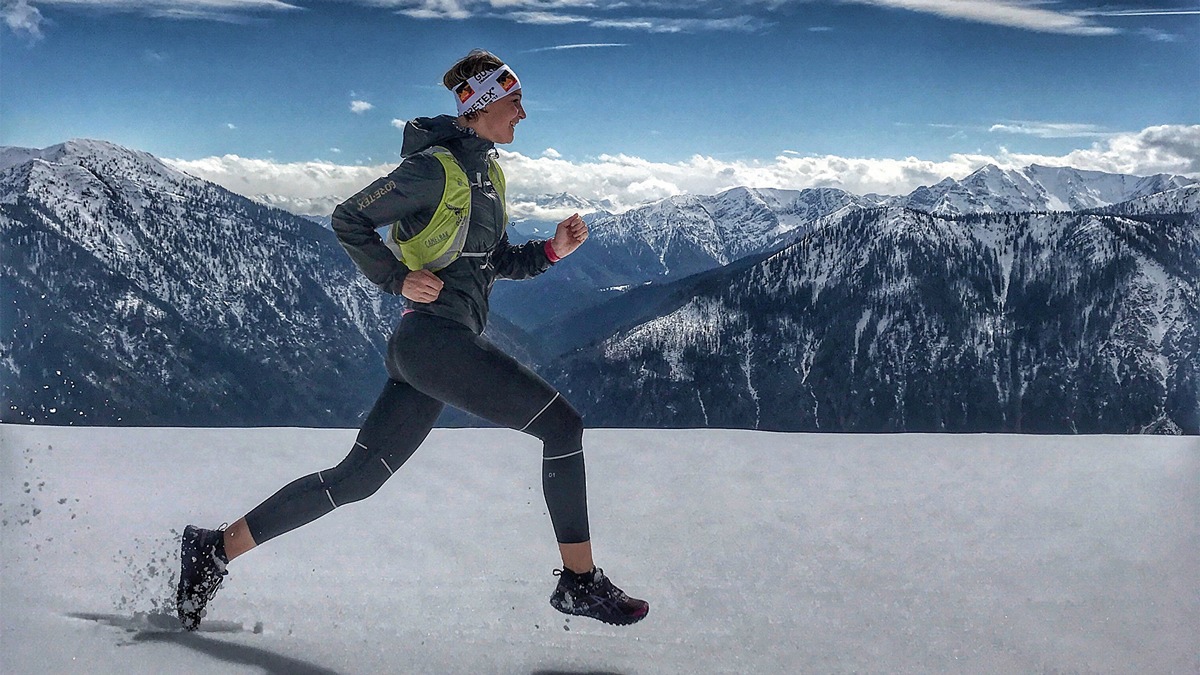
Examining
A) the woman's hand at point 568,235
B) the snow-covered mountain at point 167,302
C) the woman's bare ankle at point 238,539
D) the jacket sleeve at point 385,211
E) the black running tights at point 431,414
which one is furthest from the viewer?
the snow-covered mountain at point 167,302

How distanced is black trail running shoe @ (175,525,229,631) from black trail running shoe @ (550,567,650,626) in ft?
2.90

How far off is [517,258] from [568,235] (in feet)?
0.53

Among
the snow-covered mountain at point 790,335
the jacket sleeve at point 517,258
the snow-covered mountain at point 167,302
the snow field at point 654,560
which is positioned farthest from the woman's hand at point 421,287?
the snow-covered mountain at point 167,302

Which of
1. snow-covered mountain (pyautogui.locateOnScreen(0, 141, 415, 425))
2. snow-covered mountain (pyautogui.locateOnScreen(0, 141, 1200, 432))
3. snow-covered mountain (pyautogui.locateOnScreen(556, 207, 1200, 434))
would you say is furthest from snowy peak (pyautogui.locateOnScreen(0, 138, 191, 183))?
snow-covered mountain (pyautogui.locateOnScreen(556, 207, 1200, 434))

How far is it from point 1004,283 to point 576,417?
120239 millimetres

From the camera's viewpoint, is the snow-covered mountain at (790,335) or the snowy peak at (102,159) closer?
the snow-covered mountain at (790,335)

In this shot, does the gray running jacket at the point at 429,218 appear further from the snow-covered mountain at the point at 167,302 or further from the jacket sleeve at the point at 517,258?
the snow-covered mountain at the point at 167,302

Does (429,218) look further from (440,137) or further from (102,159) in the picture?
(102,159)

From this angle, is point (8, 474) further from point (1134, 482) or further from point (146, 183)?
point (146, 183)

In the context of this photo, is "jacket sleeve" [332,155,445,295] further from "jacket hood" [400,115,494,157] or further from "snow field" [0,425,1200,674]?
"snow field" [0,425,1200,674]

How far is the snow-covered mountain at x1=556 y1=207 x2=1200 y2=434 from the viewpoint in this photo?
307 feet

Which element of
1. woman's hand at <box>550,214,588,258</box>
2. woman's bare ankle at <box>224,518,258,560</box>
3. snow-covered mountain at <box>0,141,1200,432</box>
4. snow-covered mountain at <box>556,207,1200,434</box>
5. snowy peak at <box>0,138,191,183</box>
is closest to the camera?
woman's bare ankle at <box>224,518,258,560</box>

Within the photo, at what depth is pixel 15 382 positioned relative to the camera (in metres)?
91.5

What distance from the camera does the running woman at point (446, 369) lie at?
2.08 metres
